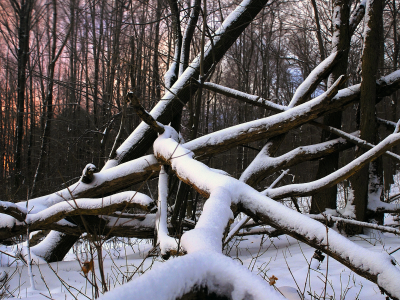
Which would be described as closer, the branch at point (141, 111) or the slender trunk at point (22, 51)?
the branch at point (141, 111)

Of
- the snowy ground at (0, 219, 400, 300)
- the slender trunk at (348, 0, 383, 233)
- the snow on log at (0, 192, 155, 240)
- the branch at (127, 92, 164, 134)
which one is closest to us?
the snowy ground at (0, 219, 400, 300)

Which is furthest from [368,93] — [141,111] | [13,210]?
[13,210]

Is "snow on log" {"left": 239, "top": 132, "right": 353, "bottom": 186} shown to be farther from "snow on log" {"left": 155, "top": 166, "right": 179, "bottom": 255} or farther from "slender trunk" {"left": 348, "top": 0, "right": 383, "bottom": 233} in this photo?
"snow on log" {"left": 155, "top": 166, "right": 179, "bottom": 255}

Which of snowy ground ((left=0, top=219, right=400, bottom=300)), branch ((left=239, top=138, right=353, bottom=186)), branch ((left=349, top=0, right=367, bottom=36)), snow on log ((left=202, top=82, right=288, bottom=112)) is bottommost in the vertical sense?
snowy ground ((left=0, top=219, right=400, bottom=300))

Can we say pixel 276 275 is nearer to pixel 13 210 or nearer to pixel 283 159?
pixel 283 159

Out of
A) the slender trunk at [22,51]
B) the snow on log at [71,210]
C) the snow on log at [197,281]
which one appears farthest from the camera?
the slender trunk at [22,51]

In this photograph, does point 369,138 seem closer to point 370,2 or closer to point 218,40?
point 370,2

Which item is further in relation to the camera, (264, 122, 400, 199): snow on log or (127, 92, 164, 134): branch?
(127, 92, 164, 134): branch

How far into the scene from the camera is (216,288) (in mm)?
678

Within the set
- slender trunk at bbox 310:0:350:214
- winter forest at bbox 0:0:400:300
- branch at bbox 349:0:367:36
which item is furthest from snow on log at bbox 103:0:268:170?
branch at bbox 349:0:367:36

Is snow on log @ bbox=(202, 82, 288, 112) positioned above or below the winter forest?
above

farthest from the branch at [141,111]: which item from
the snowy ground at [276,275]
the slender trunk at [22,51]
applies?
the slender trunk at [22,51]

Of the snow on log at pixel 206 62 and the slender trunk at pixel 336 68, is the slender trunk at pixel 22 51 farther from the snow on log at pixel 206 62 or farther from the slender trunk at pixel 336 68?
the slender trunk at pixel 336 68

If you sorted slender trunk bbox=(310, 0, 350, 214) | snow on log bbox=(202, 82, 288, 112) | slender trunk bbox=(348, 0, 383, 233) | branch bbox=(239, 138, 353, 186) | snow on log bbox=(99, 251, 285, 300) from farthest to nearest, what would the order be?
slender trunk bbox=(310, 0, 350, 214) < snow on log bbox=(202, 82, 288, 112) < slender trunk bbox=(348, 0, 383, 233) < branch bbox=(239, 138, 353, 186) < snow on log bbox=(99, 251, 285, 300)
